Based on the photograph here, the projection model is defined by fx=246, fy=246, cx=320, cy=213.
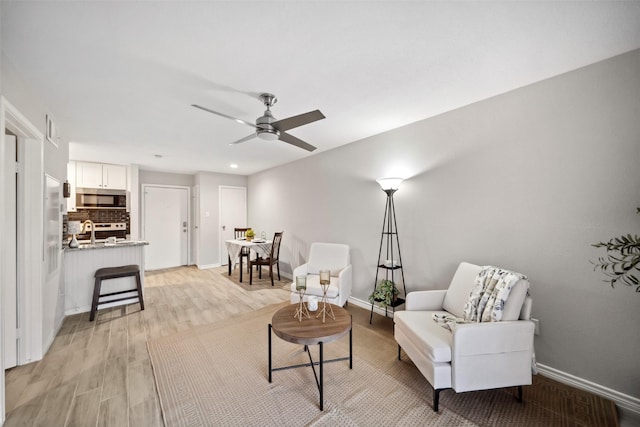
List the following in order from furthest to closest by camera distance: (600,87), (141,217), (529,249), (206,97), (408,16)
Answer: (141,217)
(206,97)
(529,249)
(600,87)
(408,16)

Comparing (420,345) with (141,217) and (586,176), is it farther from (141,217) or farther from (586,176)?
(141,217)

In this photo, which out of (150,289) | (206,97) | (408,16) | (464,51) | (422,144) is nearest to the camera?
(408,16)

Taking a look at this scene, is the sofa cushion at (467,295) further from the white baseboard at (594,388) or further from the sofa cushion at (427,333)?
the white baseboard at (594,388)

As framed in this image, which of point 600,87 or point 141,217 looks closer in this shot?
A: point 600,87

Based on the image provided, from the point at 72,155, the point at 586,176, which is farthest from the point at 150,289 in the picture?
the point at 586,176

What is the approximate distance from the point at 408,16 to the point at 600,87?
1.63 metres

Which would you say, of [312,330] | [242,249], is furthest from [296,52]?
[242,249]

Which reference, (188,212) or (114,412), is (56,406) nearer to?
(114,412)

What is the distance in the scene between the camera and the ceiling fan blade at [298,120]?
1922 millimetres

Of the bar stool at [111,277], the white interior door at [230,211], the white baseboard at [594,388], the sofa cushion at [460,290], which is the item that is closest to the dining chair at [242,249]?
the white interior door at [230,211]

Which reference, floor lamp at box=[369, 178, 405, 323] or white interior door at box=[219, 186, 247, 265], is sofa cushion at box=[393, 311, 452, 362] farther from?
white interior door at box=[219, 186, 247, 265]

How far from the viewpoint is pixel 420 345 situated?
1.82 metres

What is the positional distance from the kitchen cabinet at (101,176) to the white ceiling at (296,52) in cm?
265

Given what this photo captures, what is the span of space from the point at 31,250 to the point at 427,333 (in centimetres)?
340
